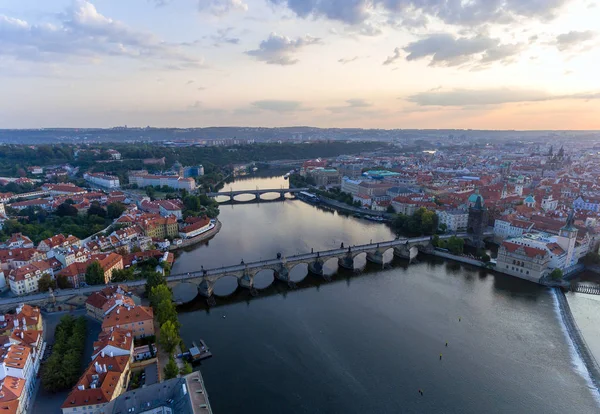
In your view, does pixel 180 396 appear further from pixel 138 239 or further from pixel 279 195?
pixel 279 195

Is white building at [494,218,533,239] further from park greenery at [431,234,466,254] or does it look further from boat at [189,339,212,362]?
boat at [189,339,212,362]

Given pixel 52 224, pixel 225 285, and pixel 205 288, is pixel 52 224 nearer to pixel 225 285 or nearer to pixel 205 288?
pixel 225 285

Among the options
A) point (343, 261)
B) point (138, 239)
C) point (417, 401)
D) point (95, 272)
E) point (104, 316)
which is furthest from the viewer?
point (138, 239)

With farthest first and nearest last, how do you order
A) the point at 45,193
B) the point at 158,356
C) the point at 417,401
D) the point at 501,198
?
the point at 45,193, the point at 501,198, the point at 158,356, the point at 417,401

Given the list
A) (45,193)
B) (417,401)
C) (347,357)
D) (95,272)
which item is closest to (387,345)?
(347,357)

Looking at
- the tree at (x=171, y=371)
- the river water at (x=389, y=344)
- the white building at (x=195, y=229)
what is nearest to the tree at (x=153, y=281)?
the river water at (x=389, y=344)

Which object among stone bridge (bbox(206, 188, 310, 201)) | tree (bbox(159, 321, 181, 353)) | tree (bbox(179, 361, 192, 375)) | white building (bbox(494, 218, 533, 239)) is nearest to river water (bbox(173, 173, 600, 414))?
tree (bbox(179, 361, 192, 375))

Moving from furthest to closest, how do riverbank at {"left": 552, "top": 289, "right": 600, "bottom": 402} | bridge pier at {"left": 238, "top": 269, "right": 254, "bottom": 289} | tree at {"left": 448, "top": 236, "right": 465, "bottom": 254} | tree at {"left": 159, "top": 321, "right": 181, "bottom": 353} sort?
tree at {"left": 448, "top": 236, "right": 465, "bottom": 254} < bridge pier at {"left": 238, "top": 269, "right": 254, "bottom": 289} < tree at {"left": 159, "top": 321, "right": 181, "bottom": 353} < riverbank at {"left": 552, "top": 289, "right": 600, "bottom": 402}
